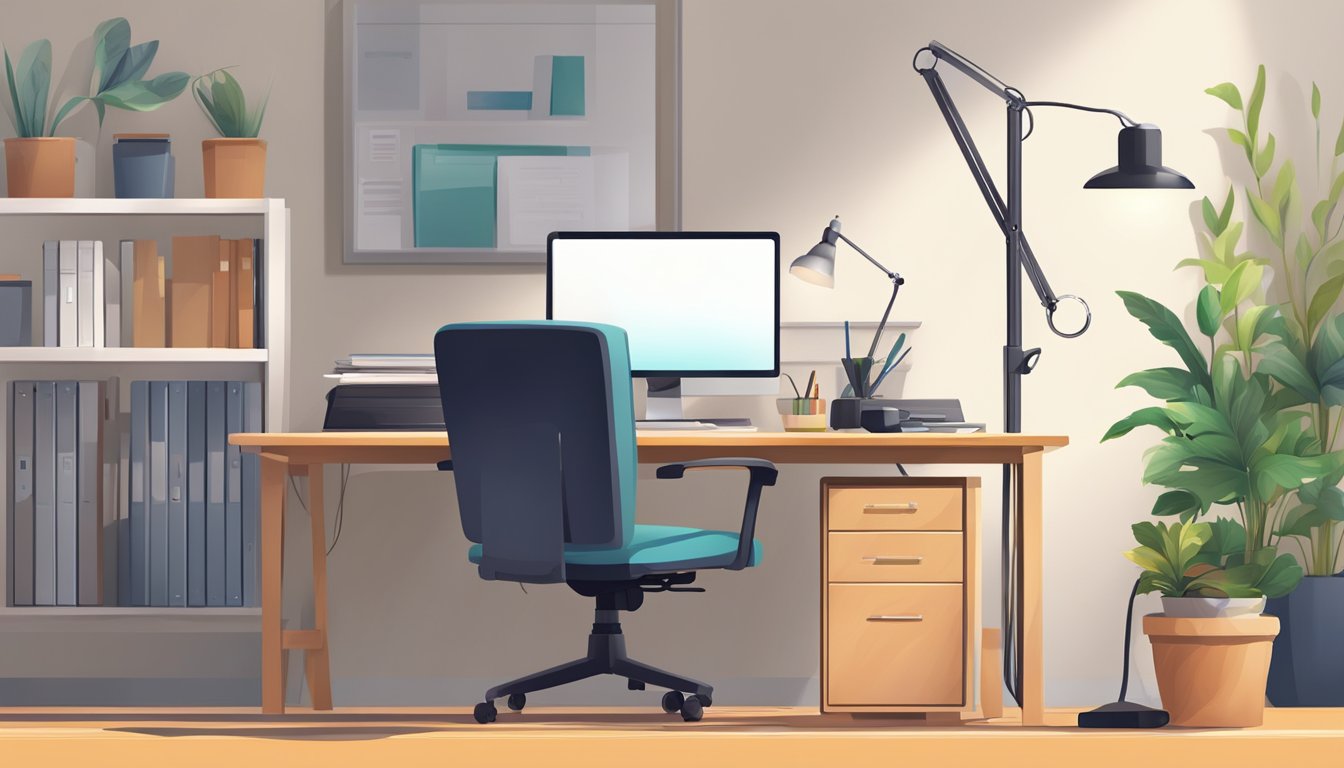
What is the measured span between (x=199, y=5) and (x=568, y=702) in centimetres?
222

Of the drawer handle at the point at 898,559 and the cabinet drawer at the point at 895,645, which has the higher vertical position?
the drawer handle at the point at 898,559

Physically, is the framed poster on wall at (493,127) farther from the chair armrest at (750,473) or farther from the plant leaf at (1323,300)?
the plant leaf at (1323,300)

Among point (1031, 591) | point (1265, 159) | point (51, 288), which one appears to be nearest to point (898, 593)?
point (1031, 591)

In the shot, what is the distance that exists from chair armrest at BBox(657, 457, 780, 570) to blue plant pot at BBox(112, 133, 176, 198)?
167 cm

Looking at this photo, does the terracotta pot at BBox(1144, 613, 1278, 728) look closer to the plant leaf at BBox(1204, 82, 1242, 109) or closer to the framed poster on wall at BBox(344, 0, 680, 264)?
the plant leaf at BBox(1204, 82, 1242, 109)

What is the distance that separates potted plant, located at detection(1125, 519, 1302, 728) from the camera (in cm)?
285

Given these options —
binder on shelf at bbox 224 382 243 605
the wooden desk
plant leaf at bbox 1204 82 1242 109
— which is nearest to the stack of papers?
the wooden desk

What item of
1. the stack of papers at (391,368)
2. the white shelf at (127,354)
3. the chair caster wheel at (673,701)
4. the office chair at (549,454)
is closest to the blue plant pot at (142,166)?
the white shelf at (127,354)

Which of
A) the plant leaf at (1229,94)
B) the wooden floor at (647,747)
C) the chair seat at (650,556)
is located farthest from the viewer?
the plant leaf at (1229,94)

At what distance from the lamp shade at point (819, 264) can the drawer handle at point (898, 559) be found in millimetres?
764

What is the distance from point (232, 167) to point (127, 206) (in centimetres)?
28

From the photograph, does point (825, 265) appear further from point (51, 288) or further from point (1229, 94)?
point (51, 288)

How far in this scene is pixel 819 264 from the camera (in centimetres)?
341

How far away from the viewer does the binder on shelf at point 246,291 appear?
3451 millimetres
